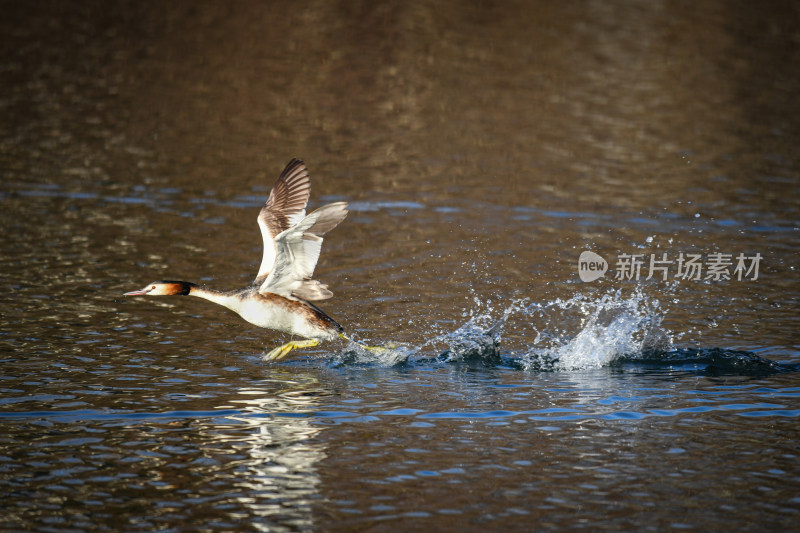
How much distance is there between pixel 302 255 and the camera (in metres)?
11.0

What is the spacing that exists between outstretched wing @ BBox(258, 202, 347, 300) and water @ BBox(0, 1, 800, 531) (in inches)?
30.5

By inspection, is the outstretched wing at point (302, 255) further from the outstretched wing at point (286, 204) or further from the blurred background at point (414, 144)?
the blurred background at point (414, 144)

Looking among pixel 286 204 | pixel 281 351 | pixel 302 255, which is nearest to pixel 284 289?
pixel 302 255

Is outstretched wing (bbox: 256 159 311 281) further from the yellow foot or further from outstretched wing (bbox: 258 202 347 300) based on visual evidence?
the yellow foot

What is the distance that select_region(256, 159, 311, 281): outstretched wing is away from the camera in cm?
1145

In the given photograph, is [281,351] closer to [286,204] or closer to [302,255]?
[302,255]

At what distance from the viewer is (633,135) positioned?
22656 millimetres

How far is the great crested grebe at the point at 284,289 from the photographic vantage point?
1105 cm

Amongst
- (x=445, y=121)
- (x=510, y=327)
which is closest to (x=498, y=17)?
(x=445, y=121)

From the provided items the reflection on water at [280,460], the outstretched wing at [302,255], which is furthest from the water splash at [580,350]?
the reflection on water at [280,460]

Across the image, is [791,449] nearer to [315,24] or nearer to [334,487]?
[334,487]

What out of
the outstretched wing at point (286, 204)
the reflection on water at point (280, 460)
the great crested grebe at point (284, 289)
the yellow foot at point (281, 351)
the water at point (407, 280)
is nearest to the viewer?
the reflection on water at point (280, 460)

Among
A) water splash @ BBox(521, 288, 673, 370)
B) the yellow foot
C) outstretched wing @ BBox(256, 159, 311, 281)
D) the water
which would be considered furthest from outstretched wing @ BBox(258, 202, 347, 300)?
water splash @ BBox(521, 288, 673, 370)

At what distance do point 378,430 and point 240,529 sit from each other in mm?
2116
